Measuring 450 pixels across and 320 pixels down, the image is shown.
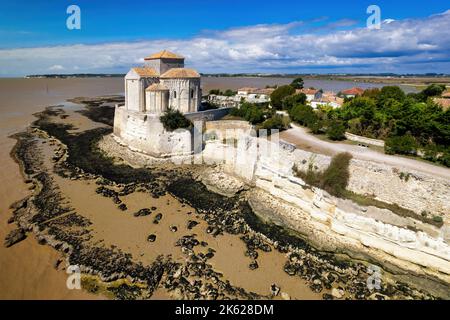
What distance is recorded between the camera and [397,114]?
19.2 metres

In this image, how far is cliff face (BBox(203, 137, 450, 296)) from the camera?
1133 cm

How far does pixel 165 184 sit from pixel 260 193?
5841mm

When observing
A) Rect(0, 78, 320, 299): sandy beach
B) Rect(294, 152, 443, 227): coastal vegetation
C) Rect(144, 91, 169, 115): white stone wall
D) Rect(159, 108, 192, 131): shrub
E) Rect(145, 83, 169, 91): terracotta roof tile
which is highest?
Rect(145, 83, 169, 91): terracotta roof tile

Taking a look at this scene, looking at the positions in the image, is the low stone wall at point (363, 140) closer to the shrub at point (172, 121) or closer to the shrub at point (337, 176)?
the shrub at point (337, 176)

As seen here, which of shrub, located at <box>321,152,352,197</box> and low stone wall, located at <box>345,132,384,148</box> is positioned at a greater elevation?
low stone wall, located at <box>345,132,384,148</box>

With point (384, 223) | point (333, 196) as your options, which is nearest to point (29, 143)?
point (333, 196)

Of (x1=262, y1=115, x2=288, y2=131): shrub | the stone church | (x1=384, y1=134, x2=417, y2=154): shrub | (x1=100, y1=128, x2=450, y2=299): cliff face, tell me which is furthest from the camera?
the stone church

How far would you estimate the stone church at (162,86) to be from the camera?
23625 mm

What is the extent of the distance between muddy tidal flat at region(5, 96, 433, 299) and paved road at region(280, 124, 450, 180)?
→ 5.17 meters

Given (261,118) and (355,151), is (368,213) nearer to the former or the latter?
(355,151)

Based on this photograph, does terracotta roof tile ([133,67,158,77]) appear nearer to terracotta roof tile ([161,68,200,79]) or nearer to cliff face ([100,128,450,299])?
terracotta roof tile ([161,68,200,79])

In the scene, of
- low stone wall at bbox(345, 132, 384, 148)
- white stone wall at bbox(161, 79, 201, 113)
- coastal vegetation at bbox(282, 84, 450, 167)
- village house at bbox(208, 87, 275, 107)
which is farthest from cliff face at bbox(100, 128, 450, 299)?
village house at bbox(208, 87, 275, 107)

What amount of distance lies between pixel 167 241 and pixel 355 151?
11367 mm

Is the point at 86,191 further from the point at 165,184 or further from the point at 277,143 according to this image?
the point at 277,143
